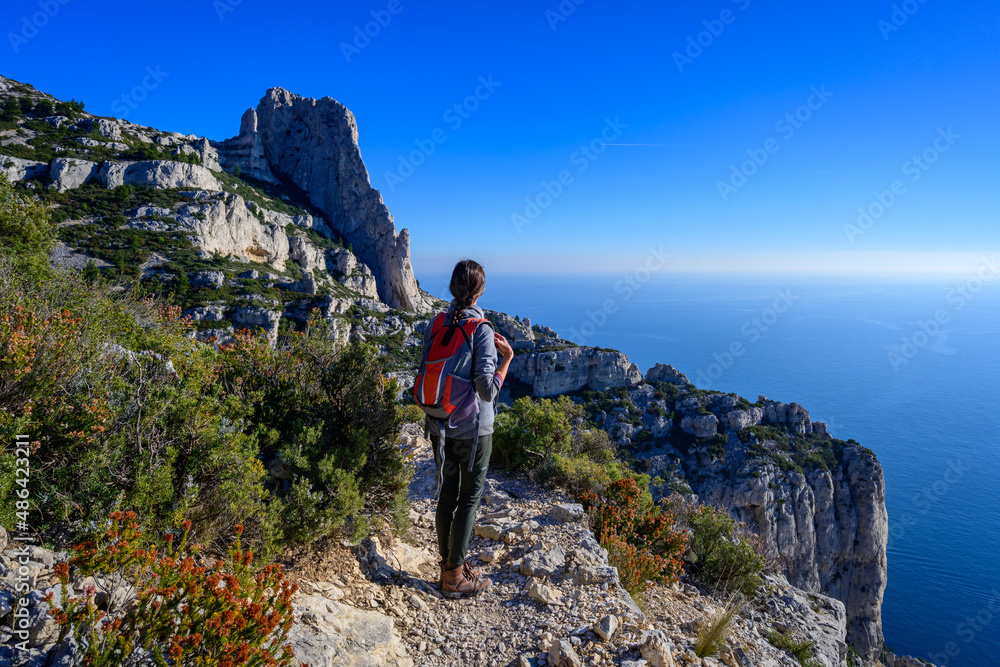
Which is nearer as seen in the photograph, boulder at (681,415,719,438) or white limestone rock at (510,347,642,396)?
boulder at (681,415,719,438)

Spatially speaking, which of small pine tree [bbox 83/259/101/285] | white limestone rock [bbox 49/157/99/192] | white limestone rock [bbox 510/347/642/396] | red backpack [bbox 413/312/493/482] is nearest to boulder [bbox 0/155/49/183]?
white limestone rock [bbox 49/157/99/192]

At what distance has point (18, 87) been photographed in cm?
4519

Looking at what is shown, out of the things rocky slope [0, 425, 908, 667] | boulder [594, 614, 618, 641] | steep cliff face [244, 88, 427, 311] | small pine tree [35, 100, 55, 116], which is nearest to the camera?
rocky slope [0, 425, 908, 667]

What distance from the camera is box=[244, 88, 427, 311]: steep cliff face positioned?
186 ft

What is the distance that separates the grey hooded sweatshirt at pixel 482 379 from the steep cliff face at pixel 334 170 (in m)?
53.6

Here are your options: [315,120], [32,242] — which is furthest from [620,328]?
[32,242]

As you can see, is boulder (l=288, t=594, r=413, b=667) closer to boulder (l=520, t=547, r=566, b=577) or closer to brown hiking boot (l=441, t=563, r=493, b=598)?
brown hiking boot (l=441, t=563, r=493, b=598)

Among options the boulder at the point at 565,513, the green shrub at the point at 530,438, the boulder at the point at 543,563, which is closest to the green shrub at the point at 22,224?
the green shrub at the point at 530,438

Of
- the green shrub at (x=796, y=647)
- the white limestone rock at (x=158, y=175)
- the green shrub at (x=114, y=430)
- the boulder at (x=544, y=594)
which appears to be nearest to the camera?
the green shrub at (x=114, y=430)

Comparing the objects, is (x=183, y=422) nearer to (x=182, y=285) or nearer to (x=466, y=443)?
(x=466, y=443)

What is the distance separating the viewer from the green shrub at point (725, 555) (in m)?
4.91

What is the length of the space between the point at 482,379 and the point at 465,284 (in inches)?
25.8

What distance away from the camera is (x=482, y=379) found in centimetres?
267

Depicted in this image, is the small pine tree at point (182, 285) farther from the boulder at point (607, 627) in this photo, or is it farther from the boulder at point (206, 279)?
the boulder at point (607, 627)
